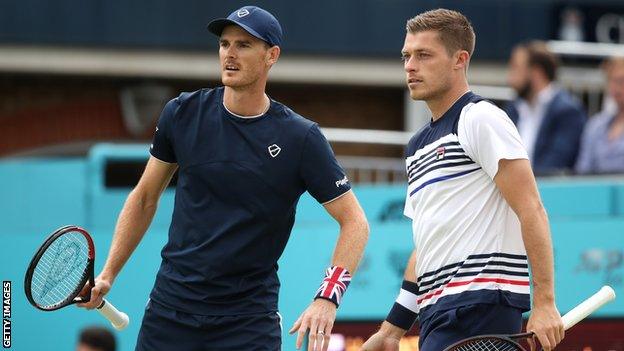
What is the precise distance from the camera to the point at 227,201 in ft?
19.2

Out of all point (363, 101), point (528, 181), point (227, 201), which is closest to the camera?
point (528, 181)

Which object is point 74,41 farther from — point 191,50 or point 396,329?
point 396,329

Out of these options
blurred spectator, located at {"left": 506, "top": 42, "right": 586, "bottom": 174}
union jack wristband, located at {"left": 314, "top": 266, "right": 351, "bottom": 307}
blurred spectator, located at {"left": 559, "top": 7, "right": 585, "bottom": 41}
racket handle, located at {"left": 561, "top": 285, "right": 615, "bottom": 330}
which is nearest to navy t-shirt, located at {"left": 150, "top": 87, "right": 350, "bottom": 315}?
union jack wristband, located at {"left": 314, "top": 266, "right": 351, "bottom": 307}

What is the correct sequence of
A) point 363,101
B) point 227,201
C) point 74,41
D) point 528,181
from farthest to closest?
point 363,101, point 74,41, point 227,201, point 528,181

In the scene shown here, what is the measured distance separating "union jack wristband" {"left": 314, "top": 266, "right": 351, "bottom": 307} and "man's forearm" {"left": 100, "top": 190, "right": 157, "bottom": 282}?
0.88 m

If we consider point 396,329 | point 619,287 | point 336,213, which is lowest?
point 619,287

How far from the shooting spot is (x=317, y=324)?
5.61 meters

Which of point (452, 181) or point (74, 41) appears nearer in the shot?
point (452, 181)

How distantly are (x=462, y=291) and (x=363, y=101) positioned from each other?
10253 millimetres

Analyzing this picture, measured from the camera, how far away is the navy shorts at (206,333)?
230 inches

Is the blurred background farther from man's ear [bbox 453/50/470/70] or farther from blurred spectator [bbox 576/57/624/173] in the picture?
man's ear [bbox 453/50/470/70]

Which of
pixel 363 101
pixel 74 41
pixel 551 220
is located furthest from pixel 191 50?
pixel 551 220

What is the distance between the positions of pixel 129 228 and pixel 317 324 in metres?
1.03

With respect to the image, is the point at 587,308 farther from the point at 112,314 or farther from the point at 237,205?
the point at 112,314
